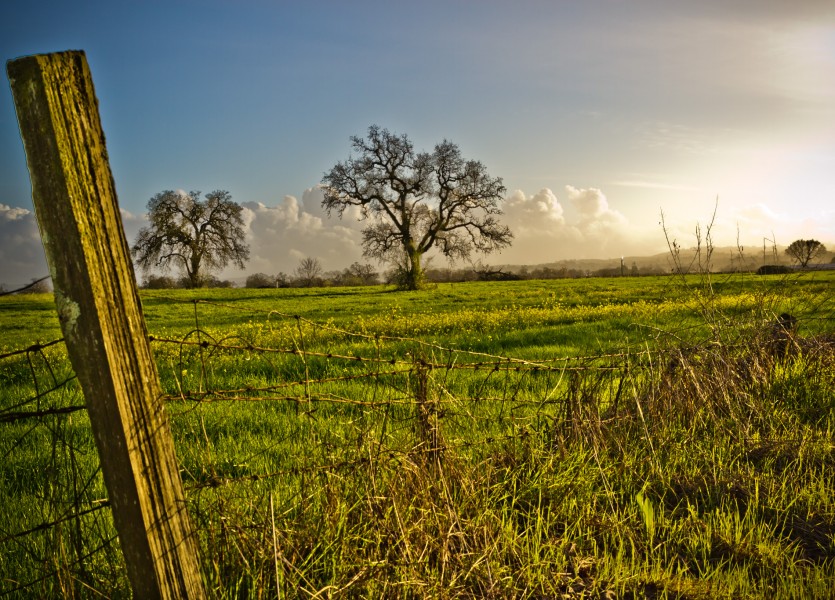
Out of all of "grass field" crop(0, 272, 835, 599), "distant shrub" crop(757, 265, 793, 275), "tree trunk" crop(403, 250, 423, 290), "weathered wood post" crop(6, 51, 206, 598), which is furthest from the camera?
"tree trunk" crop(403, 250, 423, 290)

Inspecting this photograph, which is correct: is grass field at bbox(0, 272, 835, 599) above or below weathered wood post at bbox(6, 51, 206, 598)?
below

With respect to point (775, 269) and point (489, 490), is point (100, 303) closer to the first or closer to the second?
point (489, 490)

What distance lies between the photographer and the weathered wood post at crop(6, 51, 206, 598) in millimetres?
1968

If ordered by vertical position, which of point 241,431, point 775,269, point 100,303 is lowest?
point 241,431

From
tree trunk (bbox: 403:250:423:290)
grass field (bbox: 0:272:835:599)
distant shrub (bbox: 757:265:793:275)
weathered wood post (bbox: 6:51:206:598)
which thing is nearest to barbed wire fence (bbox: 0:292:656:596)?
grass field (bbox: 0:272:835:599)

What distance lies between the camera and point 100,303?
2.00 meters

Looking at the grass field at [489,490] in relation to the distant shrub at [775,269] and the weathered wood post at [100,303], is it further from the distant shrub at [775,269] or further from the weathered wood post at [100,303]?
the distant shrub at [775,269]

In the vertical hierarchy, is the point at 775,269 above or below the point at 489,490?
above

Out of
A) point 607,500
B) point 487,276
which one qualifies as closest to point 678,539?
A: point 607,500

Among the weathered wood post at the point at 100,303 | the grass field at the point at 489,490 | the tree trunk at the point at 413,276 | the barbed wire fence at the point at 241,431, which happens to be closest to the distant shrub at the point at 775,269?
the grass field at the point at 489,490

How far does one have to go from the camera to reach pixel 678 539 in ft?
12.0

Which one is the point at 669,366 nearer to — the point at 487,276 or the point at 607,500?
the point at 607,500

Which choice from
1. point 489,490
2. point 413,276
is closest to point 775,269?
point 413,276

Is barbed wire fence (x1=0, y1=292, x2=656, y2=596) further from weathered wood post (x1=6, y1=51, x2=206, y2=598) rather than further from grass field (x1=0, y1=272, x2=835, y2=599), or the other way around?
weathered wood post (x1=6, y1=51, x2=206, y2=598)
